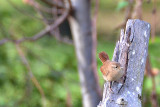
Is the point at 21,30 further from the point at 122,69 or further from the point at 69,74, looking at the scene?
the point at 122,69

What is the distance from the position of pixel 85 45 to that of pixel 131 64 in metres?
1.00

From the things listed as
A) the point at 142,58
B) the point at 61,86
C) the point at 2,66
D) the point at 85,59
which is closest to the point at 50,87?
the point at 61,86

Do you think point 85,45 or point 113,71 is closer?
point 113,71

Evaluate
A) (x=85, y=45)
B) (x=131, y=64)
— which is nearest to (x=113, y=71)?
(x=131, y=64)

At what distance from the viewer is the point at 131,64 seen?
105 centimetres

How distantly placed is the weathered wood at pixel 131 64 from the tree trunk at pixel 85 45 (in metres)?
0.93

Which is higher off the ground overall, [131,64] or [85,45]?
[85,45]

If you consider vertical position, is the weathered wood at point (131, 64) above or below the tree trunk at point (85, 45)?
below

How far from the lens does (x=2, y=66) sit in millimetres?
3504

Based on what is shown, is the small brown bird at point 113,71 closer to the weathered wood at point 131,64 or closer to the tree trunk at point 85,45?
the weathered wood at point 131,64

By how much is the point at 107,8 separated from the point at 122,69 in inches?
230

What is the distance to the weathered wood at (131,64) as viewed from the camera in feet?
3.14

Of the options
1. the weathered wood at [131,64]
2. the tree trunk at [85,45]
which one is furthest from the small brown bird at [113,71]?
the tree trunk at [85,45]

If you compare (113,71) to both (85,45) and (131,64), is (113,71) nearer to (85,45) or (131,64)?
(131,64)
